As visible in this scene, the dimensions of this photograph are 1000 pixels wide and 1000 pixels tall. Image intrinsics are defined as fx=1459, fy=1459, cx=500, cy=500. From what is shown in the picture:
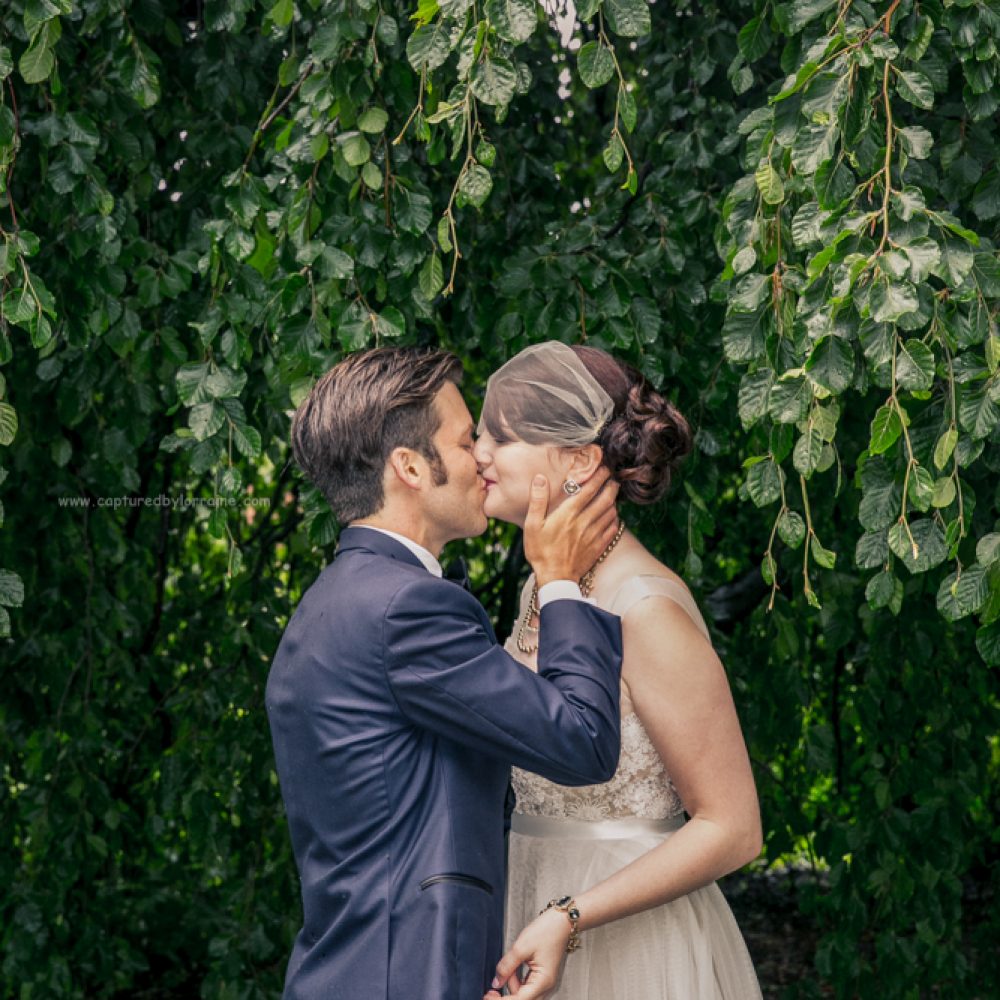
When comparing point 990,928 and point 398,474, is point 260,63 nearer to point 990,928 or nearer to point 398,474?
point 398,474

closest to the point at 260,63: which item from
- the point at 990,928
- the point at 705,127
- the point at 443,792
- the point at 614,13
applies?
the point at 705,127

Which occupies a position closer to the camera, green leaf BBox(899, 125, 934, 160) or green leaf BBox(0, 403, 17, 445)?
green leaf BBox(899, 125, 934, 160)

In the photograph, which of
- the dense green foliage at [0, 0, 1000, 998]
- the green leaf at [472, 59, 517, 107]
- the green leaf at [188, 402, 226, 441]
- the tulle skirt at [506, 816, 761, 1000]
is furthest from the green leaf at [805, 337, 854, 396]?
the green leaf at [188, 402, 226, 441]

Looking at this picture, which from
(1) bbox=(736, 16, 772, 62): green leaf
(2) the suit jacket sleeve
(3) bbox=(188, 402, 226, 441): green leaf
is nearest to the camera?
(2) the suit jacket sleeve

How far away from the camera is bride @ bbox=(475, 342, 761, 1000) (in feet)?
5.72

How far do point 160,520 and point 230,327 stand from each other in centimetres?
210

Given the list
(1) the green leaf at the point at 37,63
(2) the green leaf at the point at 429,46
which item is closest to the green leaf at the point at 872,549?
(2) the green leaf at the point at 429,46

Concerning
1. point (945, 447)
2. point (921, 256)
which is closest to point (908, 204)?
point (921, 256)

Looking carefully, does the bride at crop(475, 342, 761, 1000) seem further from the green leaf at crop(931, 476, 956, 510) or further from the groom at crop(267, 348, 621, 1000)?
the green leaf at crop(931, 476, 956, 510)

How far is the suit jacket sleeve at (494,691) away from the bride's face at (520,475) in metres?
0.28

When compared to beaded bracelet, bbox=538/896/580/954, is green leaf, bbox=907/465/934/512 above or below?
above

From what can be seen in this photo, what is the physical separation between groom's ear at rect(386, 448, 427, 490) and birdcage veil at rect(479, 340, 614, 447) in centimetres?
21

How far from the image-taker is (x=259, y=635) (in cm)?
331

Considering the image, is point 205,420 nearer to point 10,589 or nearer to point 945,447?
point 10,589
